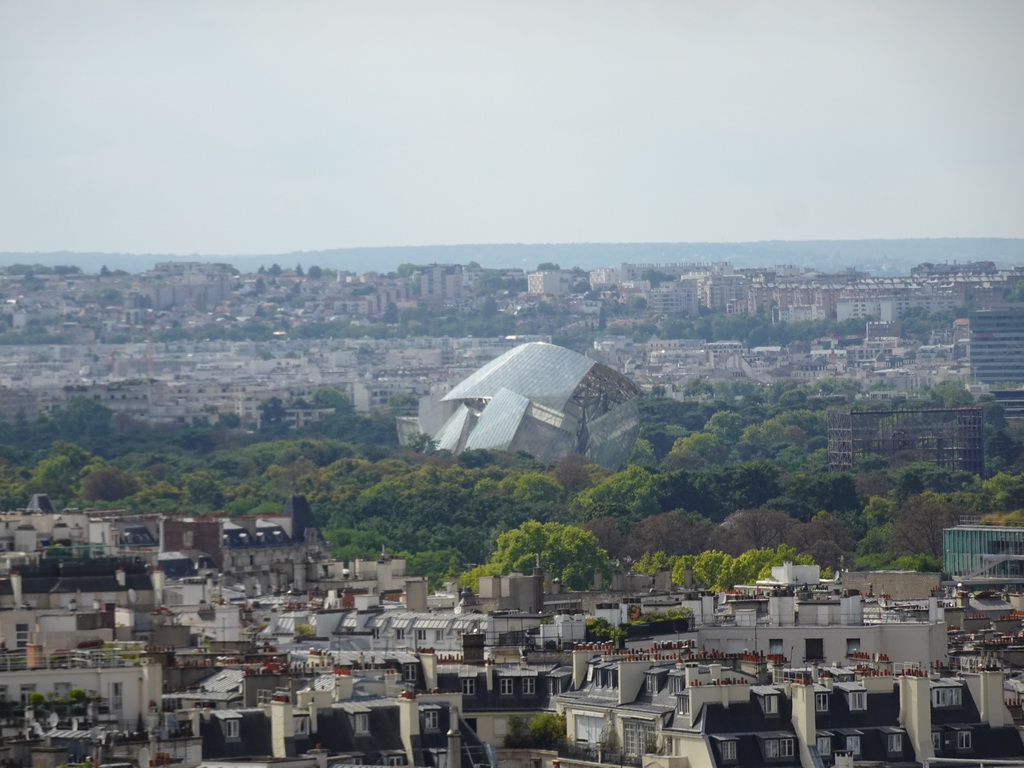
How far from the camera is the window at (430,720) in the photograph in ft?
101

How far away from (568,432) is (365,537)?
166 ft

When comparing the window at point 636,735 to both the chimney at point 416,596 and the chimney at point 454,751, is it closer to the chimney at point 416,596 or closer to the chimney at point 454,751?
the chimney at point 454,751

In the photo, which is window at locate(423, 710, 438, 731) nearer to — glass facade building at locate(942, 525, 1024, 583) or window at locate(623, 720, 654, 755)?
window at locate(623, 720, 654, 755)

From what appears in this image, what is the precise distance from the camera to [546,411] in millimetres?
140375

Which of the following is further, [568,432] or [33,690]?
[568,432]

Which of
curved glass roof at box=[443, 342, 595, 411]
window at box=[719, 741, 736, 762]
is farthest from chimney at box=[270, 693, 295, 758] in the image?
curved glass roof at box=[443, 342, 595, 411]

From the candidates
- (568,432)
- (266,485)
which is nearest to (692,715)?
(266,485)

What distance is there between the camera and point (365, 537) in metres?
89.6

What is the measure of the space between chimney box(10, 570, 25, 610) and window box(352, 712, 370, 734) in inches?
399

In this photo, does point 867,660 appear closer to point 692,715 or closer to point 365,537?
point 692,715

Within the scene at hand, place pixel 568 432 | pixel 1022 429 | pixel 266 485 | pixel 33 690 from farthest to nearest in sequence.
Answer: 1. pixel 1022 429
2. pixel 568 432
3. pixel 266 485
4. pixel 33 690

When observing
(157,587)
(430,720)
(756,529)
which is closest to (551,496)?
(756,529)

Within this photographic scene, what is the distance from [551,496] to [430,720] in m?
77.1

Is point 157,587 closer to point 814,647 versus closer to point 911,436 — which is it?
point 814,647
